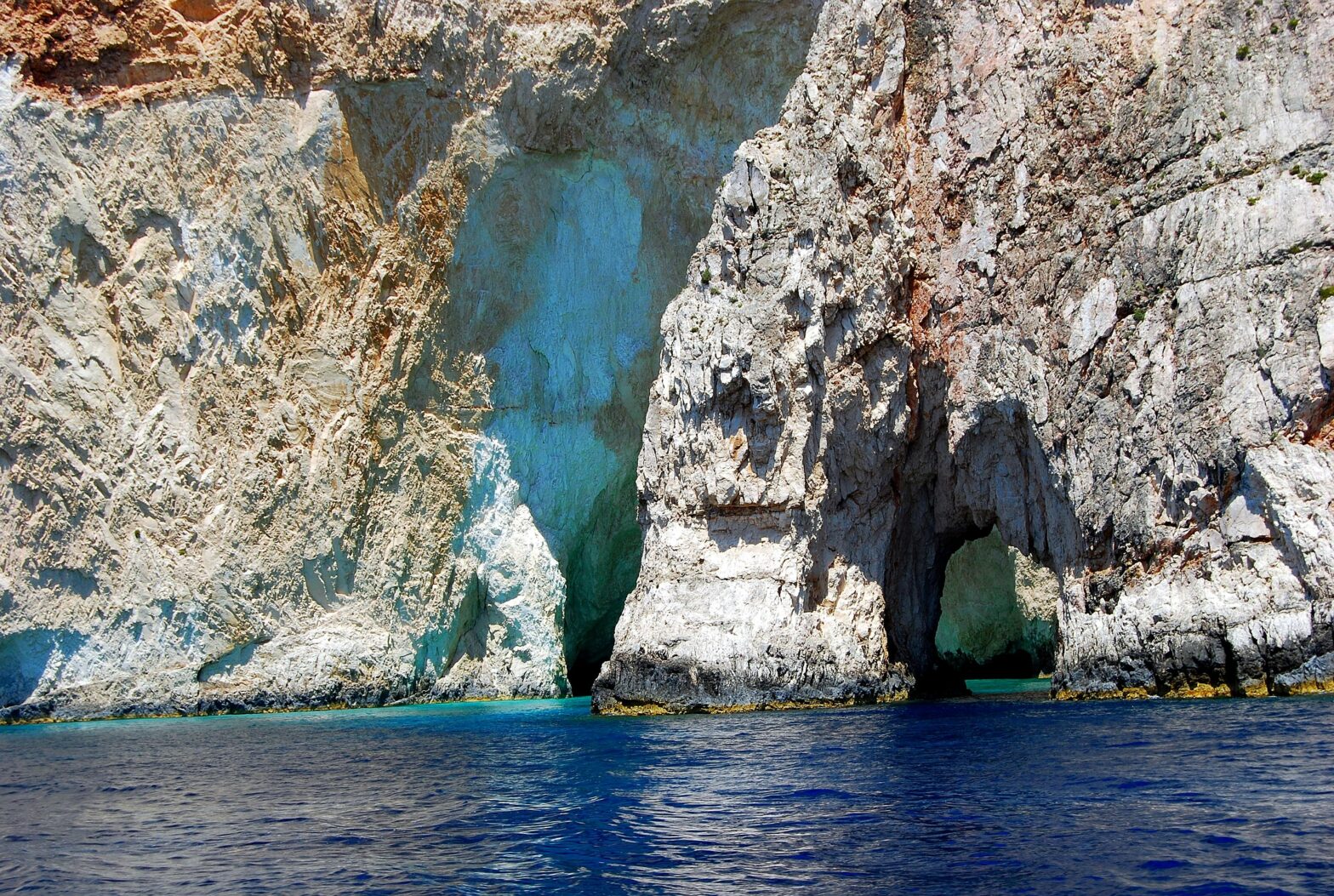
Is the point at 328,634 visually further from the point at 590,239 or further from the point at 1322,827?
the point at 1322,827

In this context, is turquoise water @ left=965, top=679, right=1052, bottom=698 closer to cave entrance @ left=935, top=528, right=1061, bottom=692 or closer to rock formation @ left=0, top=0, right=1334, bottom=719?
rock formation @ left=0, top=0, right=1334, bottom=719

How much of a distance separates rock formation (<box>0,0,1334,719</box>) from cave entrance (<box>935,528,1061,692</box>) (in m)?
16.2

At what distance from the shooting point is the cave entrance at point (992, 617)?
49.0m

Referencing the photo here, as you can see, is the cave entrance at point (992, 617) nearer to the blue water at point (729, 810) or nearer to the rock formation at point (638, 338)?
the rock formation at point (638, 338)

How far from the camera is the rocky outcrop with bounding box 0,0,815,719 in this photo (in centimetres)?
3369

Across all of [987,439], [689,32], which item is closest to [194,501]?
[689,32]

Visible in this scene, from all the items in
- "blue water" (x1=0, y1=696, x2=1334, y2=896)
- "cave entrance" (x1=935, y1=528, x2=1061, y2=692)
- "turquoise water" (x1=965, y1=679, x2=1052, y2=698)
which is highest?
"cave entrance" (x1=935, y1=528, x2=1061, y2=692)

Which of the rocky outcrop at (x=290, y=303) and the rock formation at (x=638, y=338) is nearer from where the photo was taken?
the rock formation at (x=638, y=338)

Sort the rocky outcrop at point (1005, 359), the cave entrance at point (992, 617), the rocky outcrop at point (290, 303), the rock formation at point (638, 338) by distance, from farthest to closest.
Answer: the cave entrance at point (992, 617)
the rocky outcrop at point (290, 303)
the rock formation at point (638, 338)
the rocky outcrop at point (1005, 359)

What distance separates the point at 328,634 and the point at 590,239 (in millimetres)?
14853

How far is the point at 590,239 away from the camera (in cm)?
3775

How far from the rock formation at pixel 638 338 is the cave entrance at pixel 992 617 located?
16185 mm

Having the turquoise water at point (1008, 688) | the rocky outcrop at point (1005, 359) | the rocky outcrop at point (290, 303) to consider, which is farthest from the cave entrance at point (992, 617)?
the rocky outcrop at point (290, 303)

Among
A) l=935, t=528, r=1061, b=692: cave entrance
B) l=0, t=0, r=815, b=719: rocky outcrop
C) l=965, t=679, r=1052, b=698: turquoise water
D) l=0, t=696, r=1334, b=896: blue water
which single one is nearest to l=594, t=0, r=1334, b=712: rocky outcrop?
l=965, t=679, r=1052, b=698: turquoise water
